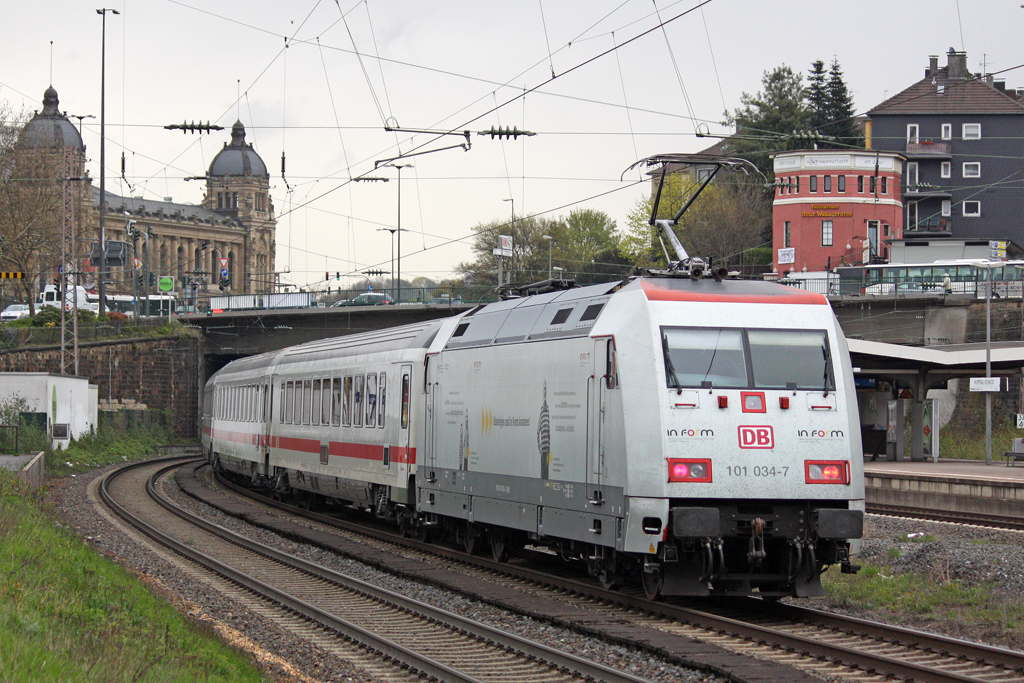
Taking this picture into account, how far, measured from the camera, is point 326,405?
82.5ft

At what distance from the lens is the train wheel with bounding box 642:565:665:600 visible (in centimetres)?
1284

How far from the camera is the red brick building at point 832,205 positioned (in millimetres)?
82875

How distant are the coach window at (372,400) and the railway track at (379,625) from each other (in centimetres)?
307

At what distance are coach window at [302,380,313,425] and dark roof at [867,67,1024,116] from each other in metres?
71.1

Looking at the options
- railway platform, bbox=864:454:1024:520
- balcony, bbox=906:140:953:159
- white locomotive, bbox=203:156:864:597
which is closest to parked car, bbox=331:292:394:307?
railway platform, bbox=864:454:1024:520

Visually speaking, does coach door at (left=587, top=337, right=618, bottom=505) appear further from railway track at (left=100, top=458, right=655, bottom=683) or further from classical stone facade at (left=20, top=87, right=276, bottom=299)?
classical stone facade at (left=20, top=87, right=276, bottom=299)

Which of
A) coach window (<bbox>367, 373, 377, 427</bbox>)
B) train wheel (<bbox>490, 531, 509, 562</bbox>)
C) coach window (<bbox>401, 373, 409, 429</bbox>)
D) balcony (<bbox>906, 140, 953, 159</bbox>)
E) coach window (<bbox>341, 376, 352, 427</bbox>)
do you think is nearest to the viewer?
train wheel (<bbox>490, 531, 509, 562</bbox>)

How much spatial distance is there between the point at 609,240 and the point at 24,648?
106411 mm

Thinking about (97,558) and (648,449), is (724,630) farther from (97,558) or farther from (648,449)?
(97,558)

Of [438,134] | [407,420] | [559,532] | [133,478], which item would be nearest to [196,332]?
[133,478]

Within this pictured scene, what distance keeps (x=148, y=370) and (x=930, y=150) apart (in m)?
58.8

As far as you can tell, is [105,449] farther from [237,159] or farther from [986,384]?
[237,159]

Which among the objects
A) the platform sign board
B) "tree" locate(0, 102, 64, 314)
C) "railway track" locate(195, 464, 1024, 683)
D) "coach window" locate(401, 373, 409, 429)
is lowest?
"railway track" locate(195, 464, 1024, 683)


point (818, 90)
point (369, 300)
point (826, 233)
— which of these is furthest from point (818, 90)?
point (369, 300)
